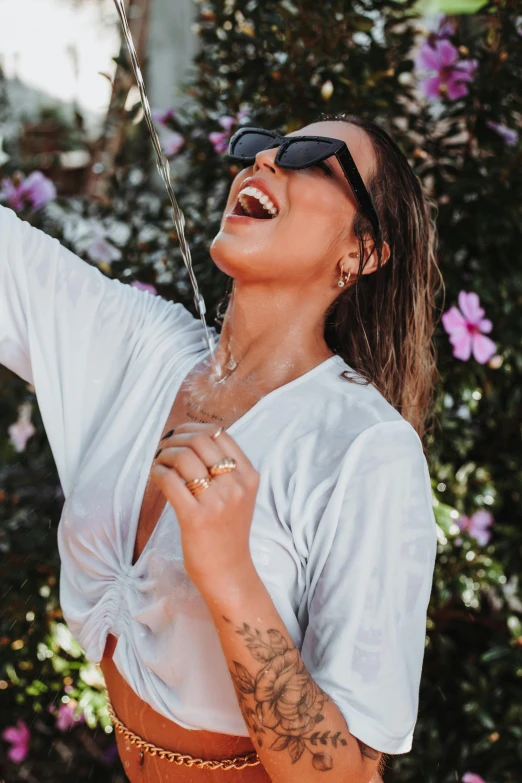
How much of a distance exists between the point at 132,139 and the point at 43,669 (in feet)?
7.25

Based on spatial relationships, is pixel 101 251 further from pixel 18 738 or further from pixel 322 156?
pixel 18 738

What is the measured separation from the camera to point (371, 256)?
5.62 feet

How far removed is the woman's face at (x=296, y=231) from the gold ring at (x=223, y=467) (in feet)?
1.87

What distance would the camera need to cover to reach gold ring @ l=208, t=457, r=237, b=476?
3.54 feet

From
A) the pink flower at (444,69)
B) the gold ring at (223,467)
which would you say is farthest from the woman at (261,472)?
the pink flower at (444,69)

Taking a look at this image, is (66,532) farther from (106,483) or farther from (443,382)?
(443,382)

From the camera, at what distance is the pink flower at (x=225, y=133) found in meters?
2.45

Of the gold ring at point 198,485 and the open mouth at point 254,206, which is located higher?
the open mouth at point 254,206

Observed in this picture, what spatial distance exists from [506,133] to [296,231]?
115cm

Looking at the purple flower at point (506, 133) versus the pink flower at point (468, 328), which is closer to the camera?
the pink flower at point (468, 328)

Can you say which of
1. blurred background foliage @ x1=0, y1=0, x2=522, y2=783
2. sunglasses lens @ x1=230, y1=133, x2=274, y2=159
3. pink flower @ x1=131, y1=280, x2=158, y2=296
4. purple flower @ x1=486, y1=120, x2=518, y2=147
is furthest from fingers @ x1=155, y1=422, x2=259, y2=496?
purple flower @ x1=486, y1=120, x2=518, y2=147

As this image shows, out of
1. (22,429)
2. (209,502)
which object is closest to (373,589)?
(209,502)

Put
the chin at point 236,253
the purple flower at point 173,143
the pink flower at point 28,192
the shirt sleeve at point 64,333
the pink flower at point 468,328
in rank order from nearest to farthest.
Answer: the chin at point 236,253
the shirt sleeve at point 64,333
the pink flower at point 468,328
the pink flower at point 28,192
the purple flower at point 173,143

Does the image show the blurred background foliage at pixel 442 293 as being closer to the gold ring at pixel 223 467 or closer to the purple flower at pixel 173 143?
the purple flower at pixel 173 143
